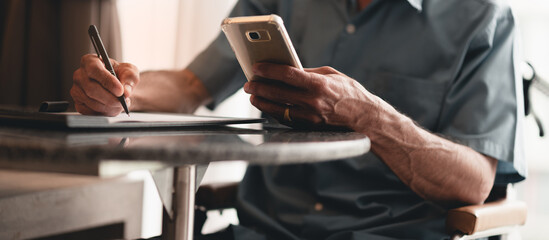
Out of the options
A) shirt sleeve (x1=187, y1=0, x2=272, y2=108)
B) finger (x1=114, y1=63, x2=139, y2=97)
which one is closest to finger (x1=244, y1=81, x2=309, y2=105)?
finger (x1=114, y1=63, x2=139, y2=97)

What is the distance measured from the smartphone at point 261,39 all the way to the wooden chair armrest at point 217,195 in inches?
18.8

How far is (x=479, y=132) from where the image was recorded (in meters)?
1.00

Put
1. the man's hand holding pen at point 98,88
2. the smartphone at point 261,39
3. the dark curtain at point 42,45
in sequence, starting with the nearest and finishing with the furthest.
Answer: the smartphone at point 261,39
the man's hand holding pen at point 98,88
the dark curtain at point 42,45

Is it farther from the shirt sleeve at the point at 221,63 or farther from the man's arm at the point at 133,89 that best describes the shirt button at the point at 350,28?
the man's arm at the point at 133,89

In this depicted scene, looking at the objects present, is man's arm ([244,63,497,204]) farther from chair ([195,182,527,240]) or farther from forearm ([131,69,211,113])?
forearm ([131,69,211,113])

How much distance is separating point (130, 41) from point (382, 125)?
1628mm

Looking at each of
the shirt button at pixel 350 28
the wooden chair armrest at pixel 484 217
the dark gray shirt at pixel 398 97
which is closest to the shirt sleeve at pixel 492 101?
the dark gray shirt at pixel 398 97

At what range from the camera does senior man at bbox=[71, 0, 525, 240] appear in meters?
0.90

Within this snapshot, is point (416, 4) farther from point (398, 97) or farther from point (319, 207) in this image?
point (319, 207)

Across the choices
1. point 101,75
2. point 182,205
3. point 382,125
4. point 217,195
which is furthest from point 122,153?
point 217,195

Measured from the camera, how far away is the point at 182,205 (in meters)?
0.65

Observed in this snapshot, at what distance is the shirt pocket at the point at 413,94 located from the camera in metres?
1.11

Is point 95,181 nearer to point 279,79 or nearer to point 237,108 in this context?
point 237,108

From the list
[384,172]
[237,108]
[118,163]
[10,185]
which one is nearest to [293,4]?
[384,172]
